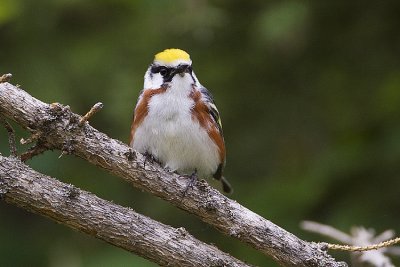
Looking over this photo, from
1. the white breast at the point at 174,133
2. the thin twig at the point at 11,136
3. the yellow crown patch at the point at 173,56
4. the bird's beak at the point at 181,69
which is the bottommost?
the thin twig at the point at 11,136

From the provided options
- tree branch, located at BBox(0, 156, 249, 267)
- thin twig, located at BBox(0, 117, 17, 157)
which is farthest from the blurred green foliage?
thin twig, located at BBox(0, 117, 17, 157)

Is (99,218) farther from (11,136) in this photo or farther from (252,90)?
(252,90)

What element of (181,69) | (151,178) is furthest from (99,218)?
(181,69)

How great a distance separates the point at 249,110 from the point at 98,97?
127 cm

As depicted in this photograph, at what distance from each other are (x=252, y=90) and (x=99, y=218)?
3.44m

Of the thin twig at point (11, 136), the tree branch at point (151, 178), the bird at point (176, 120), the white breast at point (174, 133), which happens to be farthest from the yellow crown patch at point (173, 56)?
the thin twig at point (11, 136)

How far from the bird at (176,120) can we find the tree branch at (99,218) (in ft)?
3.18

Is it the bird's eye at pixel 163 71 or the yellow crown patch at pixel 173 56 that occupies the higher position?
→ the yellow crown patch at pixel 173 56

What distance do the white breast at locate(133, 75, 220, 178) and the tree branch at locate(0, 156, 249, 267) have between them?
101 cm

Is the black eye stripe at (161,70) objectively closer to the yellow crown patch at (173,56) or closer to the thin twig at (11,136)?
the yellow crown patch at (173,56)

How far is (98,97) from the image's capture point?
6816mm

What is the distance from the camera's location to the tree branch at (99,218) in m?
3.51

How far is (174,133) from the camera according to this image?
474cm

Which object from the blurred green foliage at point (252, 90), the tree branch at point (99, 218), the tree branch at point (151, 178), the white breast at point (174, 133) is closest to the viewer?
the tree branch at point (99, 218)
